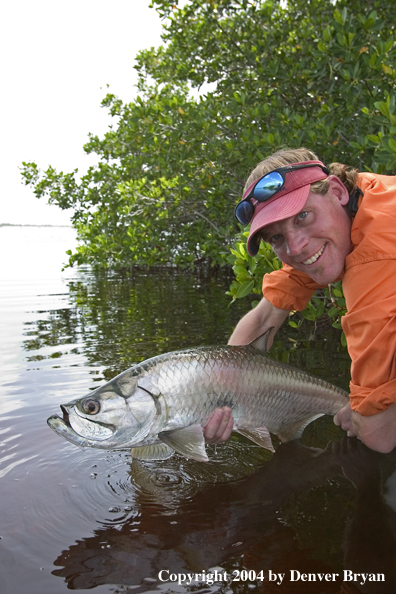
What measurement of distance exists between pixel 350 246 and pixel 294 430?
5.33 feet

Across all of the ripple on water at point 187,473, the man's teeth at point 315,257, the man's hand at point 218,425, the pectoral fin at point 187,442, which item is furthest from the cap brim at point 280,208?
the ripple on water at point 187,473

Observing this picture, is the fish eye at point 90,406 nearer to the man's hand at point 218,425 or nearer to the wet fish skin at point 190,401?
the wet fish skin at point 190,401

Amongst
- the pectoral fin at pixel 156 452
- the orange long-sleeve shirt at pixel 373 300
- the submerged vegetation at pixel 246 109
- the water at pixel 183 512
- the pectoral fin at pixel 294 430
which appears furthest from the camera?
the submerged vegetation at pixel 246 109

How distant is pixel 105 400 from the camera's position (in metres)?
3.02

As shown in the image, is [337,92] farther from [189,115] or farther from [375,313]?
[375,313]

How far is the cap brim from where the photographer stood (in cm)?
306

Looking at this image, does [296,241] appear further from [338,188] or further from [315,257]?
[338,188]

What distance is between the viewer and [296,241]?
3.12 m

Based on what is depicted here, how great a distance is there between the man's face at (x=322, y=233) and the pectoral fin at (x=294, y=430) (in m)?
1.28

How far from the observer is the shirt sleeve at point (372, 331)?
2646 millimetres

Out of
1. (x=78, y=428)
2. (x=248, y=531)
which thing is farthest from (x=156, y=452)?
(x=248, y=531)

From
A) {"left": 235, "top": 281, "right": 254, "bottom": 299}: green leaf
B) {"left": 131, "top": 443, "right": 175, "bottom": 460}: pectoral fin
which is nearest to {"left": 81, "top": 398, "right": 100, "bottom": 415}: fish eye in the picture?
{"left": 131, "top": 443, "right": 175, "bottom": 460}: pectoral fin

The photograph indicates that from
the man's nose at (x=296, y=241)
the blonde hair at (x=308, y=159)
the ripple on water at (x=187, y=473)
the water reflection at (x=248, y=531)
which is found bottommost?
the water reflection at (x=248, y=531)

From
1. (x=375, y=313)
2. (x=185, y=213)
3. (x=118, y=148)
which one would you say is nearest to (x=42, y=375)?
(x=375, y=313)
